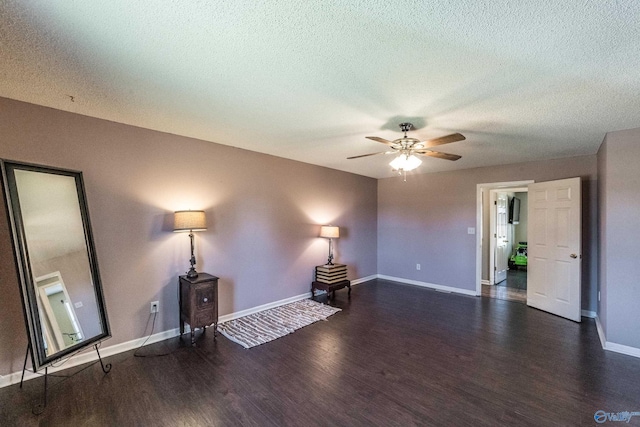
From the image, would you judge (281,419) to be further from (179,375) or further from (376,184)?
(376,184)

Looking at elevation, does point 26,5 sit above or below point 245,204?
above

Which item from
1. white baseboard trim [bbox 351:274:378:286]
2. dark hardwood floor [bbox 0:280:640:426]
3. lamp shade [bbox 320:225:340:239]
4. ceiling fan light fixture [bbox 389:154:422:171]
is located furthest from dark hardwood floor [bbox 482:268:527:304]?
ceiling fan light fixture [bbox 389:154:422:171]

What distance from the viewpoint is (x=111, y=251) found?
2.92m

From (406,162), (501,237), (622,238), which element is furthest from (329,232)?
(501,237)

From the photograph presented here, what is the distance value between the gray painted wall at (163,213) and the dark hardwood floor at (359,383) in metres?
0.61

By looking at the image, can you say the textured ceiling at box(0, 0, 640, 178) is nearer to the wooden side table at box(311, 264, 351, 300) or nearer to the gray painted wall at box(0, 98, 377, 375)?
the gray painted wall at box(0, 98, 377, 375)

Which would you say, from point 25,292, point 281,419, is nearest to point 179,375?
point 281,419

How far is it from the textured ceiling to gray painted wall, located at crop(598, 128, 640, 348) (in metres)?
0.30

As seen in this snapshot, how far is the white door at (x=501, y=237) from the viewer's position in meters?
6.22

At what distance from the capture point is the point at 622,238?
307cm

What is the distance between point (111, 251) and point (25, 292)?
33.6 inches

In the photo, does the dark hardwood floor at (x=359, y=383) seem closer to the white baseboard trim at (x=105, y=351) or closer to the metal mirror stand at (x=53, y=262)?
the white baseboard trim at (x=105, y=351)

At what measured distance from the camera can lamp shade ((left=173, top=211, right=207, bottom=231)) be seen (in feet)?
10.3

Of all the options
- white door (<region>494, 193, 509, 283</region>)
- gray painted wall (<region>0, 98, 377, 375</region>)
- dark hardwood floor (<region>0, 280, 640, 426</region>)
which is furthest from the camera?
white door (<region>494, 193, 509, 283</region>)
